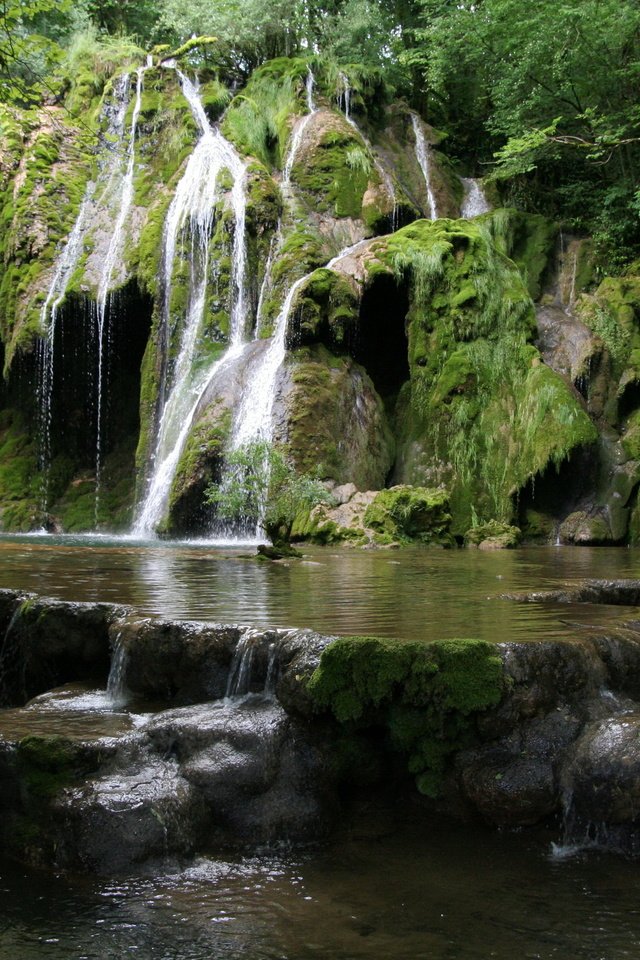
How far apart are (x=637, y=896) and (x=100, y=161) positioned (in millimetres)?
23311

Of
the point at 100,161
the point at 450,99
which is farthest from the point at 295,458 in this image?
the point at 450,99

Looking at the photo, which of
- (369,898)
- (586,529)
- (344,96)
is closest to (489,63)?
(344,96)

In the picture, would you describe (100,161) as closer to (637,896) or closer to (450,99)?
(450,99)

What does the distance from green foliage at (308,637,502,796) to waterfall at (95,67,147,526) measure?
1686 cm

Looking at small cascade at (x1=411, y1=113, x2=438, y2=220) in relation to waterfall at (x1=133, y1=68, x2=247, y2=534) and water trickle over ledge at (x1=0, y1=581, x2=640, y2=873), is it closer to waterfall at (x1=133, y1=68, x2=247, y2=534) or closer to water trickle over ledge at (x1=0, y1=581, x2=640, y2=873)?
waterfall at (x1=133, y1=68, x2=247, y2=534)

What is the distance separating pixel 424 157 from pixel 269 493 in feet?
47.3

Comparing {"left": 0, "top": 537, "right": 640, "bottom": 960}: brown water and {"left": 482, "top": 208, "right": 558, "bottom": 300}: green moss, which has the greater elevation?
{"left": 482, "top": 208, "right": 558, "bottom": 300}: green moss

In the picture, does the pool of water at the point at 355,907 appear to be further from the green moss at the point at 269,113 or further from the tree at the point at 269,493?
the green moss at the point at 269,113

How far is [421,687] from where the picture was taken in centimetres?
484

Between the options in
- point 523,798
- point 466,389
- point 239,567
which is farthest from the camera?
point 466,389

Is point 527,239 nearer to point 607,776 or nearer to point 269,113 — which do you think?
point 269,113

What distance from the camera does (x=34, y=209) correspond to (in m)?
21.8

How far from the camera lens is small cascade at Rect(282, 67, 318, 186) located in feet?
72.4

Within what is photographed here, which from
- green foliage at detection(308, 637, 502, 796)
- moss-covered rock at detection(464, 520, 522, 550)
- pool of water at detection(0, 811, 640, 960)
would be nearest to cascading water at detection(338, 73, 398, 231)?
moss-covered rock at detection(464, 520, 522, 550)
